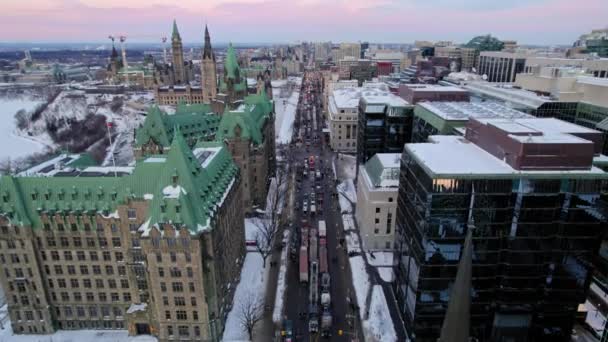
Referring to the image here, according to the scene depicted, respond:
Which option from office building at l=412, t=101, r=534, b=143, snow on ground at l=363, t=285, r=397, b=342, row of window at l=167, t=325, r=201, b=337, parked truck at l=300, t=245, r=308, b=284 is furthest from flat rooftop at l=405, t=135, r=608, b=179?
row of window at l=167, t=325, r=201, b=337

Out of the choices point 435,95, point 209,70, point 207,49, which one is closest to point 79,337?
point 435,95

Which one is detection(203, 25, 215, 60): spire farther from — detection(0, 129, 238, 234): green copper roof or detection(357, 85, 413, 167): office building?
detection(0, 129, 238, 234): green copper roof

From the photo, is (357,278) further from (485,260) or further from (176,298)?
(176,298)

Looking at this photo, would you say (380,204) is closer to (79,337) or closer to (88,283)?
(88,283)

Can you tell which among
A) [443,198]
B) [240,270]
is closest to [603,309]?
[443,198]

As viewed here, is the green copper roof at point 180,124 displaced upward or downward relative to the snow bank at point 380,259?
upward

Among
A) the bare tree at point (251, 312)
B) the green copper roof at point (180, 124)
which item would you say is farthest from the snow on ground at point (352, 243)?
the green copper roof at point (180, 124)

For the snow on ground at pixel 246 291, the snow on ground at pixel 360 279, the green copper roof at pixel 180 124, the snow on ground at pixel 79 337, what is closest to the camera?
the snow on ground at pixel 79 337

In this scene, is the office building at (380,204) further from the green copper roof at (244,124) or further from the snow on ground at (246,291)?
the green copper roof at (244,124)
